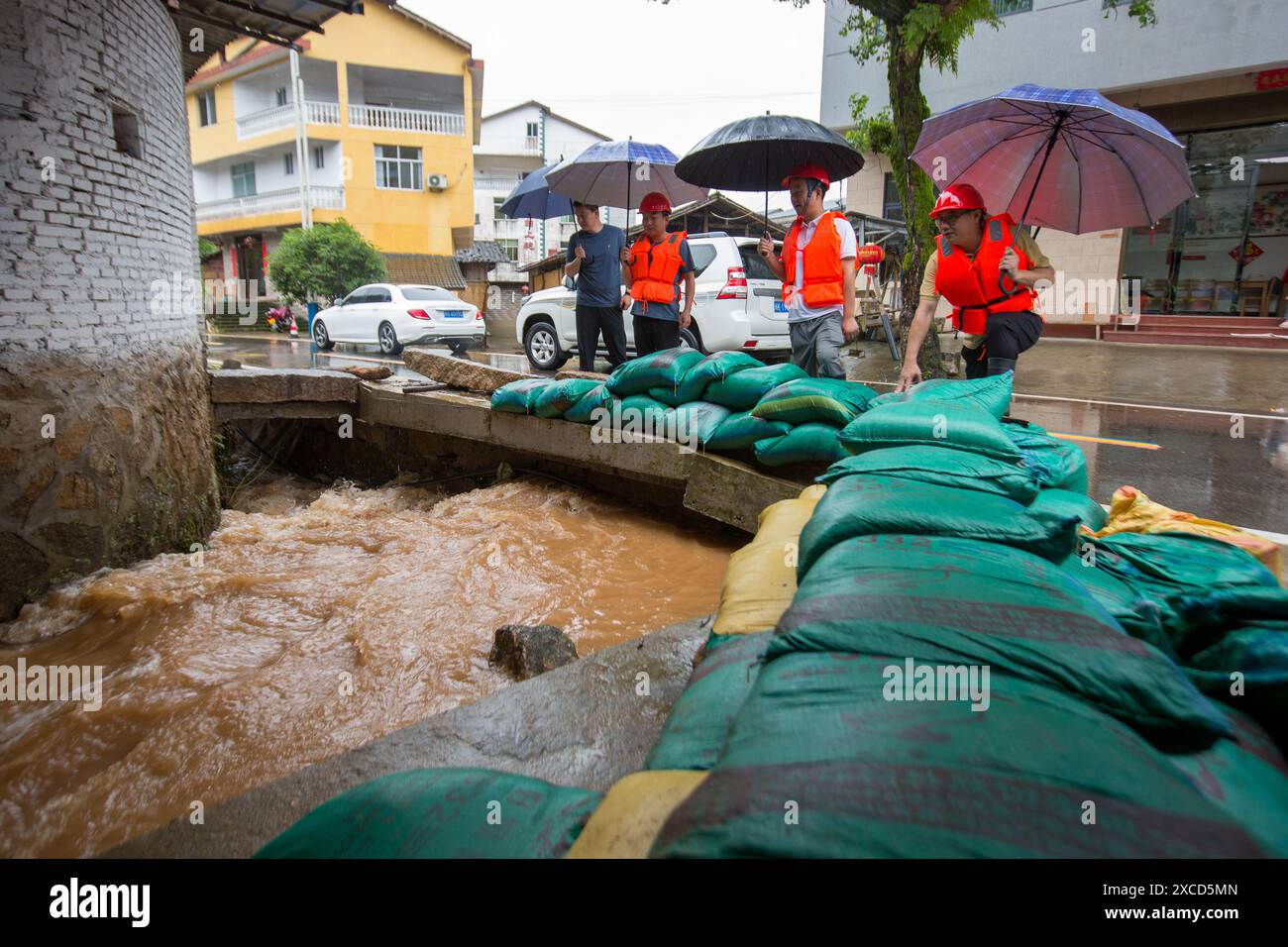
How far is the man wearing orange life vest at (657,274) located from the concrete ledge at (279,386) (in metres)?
2.94

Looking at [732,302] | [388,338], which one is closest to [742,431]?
[732,302]

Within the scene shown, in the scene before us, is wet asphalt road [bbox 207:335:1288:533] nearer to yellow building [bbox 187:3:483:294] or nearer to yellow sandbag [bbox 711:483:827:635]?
yellow sandbag [bbox 711:483:827:635]

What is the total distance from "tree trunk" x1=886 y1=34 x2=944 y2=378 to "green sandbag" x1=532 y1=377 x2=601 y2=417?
433cm

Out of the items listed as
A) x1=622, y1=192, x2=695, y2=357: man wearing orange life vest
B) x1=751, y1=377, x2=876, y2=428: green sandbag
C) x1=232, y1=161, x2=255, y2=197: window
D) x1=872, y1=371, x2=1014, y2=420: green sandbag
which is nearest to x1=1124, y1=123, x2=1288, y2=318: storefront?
x1=622, y1=192, x2=695, y2=357: man wearing orange life vest

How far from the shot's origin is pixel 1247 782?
103cm

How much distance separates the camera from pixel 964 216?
11.9 ft

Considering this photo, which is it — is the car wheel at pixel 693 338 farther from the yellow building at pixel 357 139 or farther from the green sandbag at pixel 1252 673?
the yellow building at pixel 357 139

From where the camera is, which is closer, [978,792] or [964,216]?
[978,792]

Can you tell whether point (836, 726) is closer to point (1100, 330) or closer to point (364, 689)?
point (364, 689)

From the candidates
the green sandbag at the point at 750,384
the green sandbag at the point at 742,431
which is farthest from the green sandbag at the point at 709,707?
the green sandbag at the point at 750,384

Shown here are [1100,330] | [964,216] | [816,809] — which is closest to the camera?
[816,809]

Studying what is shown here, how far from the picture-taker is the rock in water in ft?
9.40
